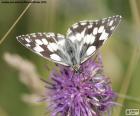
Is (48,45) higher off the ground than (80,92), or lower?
higher

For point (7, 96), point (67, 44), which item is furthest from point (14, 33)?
point (67, 44)

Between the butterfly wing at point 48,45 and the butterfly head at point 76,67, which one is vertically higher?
the butterfly wing at point 48,45

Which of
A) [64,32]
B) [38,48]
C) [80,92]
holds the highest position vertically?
[64,32]

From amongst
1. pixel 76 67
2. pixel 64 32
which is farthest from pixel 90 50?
pixel 64 32

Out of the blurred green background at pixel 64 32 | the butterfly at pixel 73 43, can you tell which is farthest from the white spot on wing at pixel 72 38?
the blurred green background at pixel 64 32

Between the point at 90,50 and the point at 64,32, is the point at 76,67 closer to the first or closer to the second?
the point at 90,50

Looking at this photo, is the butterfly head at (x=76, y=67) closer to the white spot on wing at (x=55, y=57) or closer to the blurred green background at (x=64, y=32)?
the white spot on wing at (x=55, y=57)

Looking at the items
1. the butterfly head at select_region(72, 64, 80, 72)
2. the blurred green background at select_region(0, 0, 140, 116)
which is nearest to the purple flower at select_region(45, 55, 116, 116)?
the butterfly head at select_region(72, 64, 80, 72)
